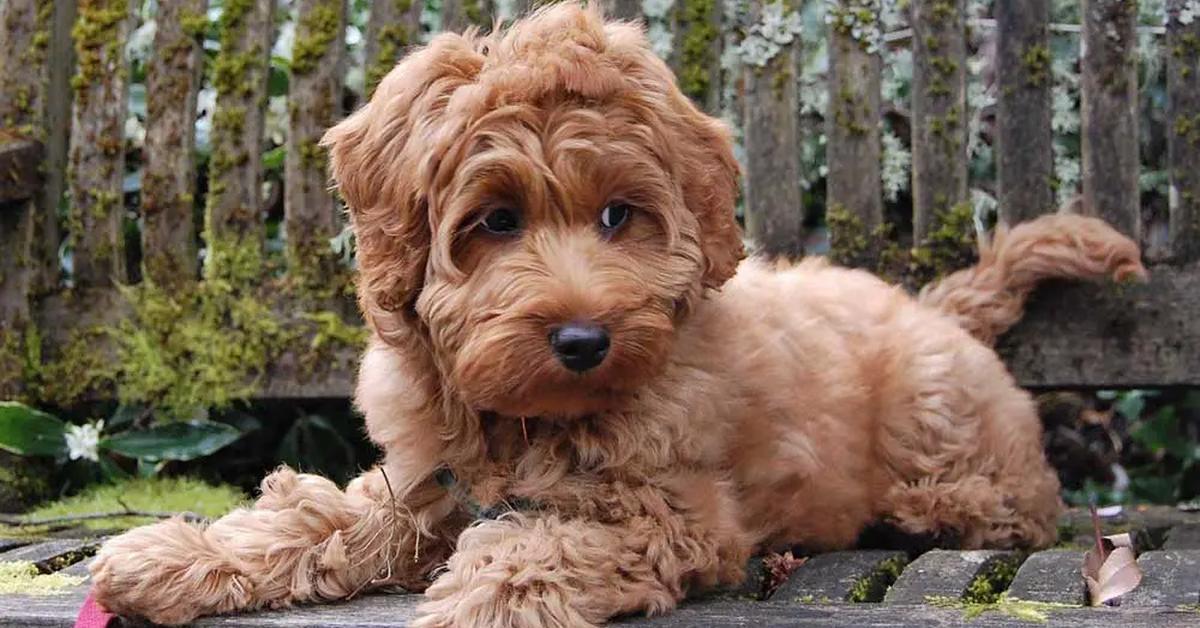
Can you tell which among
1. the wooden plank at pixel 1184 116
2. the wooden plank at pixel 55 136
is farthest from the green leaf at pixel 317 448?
the wooden plank at pixel 1184 116

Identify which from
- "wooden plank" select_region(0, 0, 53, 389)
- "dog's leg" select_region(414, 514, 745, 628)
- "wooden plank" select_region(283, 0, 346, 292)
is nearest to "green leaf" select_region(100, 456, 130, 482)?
"wooden plank" select_region(0, 0, 53, 389)

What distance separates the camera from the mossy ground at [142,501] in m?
4.95

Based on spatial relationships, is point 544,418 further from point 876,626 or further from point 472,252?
point 876,626

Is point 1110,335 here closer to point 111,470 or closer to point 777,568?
point 777,568

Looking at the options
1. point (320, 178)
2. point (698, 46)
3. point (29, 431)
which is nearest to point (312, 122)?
point (320, 178)

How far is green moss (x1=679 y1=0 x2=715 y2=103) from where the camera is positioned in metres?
5.26

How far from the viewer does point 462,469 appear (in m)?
3.48

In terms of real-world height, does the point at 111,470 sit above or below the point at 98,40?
below

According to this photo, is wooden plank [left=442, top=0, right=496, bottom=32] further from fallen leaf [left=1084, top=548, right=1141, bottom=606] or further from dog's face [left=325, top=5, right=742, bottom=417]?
fallen leaf [left=1084, top=548, right=1141, bottom=606]

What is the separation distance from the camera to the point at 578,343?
3.00 m

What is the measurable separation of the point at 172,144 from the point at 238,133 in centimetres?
26

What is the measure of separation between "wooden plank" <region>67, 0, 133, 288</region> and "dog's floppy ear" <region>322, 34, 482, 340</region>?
240cm

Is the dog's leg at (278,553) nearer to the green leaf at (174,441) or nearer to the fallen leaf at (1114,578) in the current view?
the fallen leaf at (1114,578)

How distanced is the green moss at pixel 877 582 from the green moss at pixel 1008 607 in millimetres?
231
